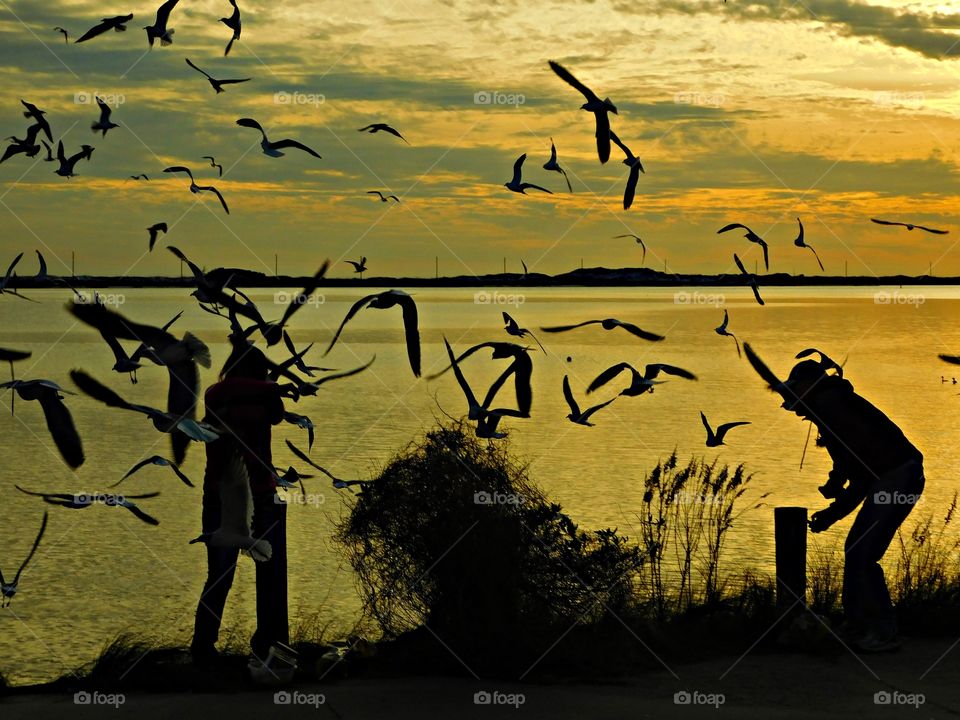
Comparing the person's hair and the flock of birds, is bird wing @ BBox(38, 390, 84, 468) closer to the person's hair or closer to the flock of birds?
the flock of birds

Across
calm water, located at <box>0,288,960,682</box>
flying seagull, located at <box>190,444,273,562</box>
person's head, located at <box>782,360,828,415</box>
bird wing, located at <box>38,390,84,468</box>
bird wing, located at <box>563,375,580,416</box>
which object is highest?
bird wing, located at <box>38,390,84,468</box>

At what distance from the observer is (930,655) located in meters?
9.06

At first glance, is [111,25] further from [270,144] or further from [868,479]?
[868,479]

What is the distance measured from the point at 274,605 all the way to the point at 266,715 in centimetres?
127

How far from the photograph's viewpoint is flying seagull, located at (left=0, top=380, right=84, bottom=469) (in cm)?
680

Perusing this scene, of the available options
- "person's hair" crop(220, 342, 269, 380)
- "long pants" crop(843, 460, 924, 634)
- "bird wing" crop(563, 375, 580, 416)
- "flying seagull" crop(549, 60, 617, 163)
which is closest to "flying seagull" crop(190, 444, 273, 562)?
"person's hair" crop(220, 342, 269, 380)

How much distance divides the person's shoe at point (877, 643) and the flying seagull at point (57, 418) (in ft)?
19.2

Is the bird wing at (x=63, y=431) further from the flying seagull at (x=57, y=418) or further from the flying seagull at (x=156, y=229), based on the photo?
the flying seagull at (x=156, y=229)

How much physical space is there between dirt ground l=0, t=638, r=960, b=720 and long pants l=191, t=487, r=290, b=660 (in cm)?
64

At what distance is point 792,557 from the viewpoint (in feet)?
31.9

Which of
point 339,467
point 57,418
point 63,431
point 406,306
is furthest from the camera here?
point 339,467

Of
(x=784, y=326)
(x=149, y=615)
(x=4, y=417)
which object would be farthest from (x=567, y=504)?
(x=784, y=326)

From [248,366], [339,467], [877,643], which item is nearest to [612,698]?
[877,643]

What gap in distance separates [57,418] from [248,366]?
1.94 metres
